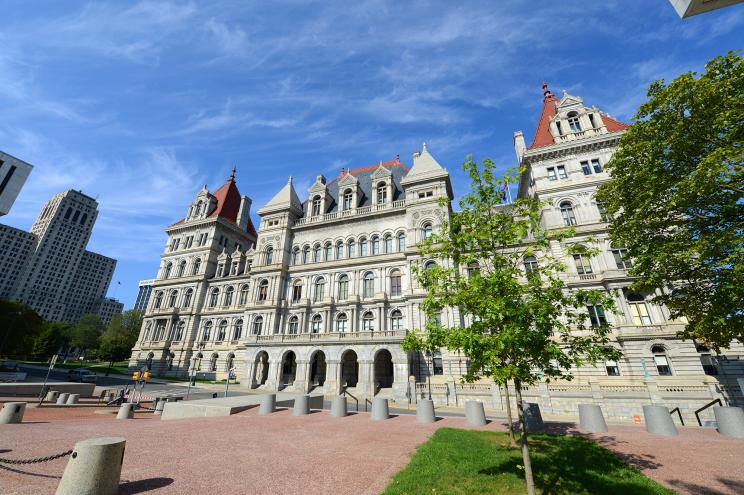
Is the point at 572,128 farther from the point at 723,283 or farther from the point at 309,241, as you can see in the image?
the point at 309,241

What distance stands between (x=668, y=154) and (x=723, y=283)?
21.6 ft

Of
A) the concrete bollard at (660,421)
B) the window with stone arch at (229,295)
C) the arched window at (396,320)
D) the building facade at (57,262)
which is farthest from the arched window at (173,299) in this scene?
the building facade at (57,262)

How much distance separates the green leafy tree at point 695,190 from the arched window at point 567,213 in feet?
39.9

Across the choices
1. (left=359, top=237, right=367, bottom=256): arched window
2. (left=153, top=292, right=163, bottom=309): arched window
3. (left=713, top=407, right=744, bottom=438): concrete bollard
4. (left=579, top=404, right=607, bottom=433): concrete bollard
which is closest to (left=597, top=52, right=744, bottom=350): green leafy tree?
(left=713, top=407, right=744, bottom=438): concrete bollard

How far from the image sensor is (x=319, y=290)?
36.1 m

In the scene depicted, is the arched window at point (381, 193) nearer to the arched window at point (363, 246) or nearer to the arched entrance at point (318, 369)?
the arched window at point (363, 246)

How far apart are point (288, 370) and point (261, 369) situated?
9.39ft

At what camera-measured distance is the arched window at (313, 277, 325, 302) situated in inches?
1405

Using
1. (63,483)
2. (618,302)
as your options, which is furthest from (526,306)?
(618,302)

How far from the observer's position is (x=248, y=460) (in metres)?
8.09

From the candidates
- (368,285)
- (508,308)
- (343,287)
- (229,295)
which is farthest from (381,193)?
(508,308)

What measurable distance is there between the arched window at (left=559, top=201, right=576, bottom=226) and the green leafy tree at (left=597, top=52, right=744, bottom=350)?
39.9ft

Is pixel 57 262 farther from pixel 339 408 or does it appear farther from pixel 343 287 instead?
pixel 339 408

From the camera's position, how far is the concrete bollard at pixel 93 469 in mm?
4992
